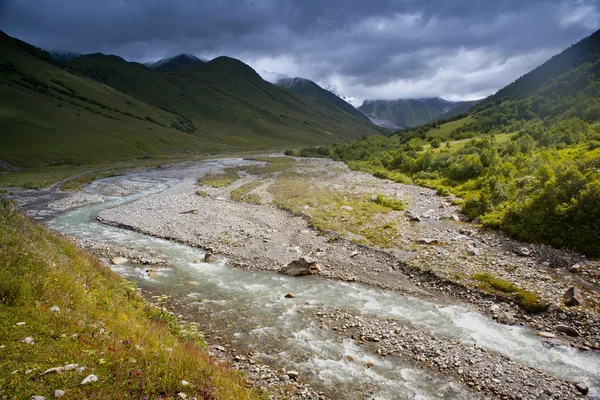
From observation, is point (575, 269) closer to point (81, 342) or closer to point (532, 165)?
point (81, 342)

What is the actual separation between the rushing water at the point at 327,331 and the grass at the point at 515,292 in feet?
7.11

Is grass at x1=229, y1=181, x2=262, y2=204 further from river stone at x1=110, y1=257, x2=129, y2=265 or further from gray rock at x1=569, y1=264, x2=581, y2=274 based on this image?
gray rock at x1=569, y1=264, x2=581, y2=274

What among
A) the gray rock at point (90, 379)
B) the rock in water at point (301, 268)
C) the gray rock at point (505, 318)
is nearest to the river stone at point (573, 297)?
the gray rock at point (505, 318)

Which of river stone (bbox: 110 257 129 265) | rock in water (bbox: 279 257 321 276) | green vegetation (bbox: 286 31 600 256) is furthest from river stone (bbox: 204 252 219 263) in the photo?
green vegetation (bbox: 286 31 600 256)

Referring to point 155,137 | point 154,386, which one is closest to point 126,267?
point 154,386

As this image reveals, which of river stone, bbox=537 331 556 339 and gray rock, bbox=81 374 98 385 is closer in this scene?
gray rock, bbox=81 374 98 385

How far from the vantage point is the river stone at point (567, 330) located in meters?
15.5

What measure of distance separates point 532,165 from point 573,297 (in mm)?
34474

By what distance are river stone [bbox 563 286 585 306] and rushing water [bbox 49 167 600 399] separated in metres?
3.59

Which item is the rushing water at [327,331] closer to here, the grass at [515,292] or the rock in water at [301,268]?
the rock in water at [301,268]

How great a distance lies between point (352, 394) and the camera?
1195 centimetres

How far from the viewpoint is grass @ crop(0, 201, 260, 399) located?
766 cm

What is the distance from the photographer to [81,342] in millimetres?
9203

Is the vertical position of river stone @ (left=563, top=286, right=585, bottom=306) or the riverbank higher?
river stone @ (left=563, top=286, right=585, bottom=306)
